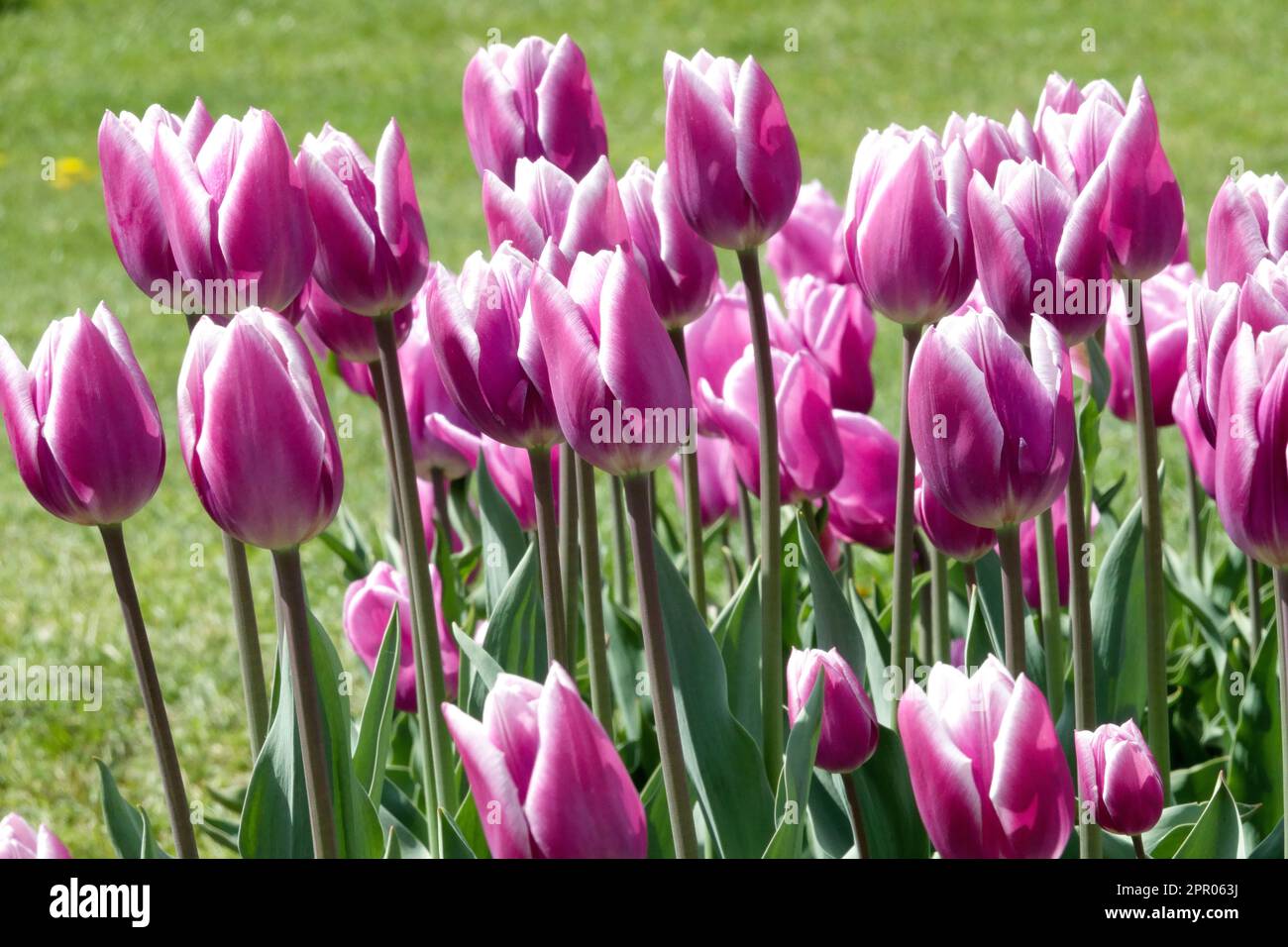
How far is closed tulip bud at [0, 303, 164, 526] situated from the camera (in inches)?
47.4

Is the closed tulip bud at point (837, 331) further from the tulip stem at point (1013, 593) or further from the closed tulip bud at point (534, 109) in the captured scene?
the tulip stem at point (1013, 593)

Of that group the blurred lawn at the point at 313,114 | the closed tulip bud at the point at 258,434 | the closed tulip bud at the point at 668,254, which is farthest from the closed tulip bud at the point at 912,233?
the blurred lawn at the point at 313,114

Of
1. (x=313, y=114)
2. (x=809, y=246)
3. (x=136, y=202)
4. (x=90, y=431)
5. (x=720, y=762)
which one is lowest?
(x=720, y=762)

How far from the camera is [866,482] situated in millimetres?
1935

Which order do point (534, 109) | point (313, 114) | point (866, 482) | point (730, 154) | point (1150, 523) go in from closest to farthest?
point (730, 154)
point (1150, 523)
point (534, 109)
point (866, 482)
point (313, 114)

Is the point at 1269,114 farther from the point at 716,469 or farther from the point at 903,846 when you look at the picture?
the point at 903,846

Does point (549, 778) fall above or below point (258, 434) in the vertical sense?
below

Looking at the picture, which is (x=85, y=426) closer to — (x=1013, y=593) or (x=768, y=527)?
(x=768, y=527)

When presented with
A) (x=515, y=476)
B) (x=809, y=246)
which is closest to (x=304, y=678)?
(x=515, y=476)

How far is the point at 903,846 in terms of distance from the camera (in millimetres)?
1558

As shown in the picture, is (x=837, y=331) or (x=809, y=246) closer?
(x=837, y=331)

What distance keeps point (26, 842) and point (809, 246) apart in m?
1.55

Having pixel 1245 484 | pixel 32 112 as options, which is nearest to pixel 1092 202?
pixel 1245 484

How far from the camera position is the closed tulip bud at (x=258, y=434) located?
1.12 meters
